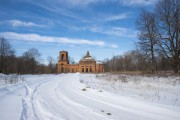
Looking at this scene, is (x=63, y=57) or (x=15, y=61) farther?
(x=63, y=57)

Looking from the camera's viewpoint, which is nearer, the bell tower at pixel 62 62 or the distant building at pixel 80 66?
the distant building at pixel 80 66

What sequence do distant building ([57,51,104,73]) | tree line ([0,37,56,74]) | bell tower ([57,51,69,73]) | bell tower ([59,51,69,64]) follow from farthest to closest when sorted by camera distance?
1. bell tower ([59,51,69,64])
2. bell tower ([57,51,69,73])
3. distant building ([57,51,104,73])
4. tree line ([0,37,56,74])

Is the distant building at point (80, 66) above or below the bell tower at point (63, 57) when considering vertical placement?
below

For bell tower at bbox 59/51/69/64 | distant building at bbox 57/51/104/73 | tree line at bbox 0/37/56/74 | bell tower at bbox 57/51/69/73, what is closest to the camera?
tree line at bbox 0/37/56/74

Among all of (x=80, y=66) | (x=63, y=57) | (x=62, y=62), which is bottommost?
(x=80, y=66)

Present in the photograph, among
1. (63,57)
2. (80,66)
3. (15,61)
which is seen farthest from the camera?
(63,57)

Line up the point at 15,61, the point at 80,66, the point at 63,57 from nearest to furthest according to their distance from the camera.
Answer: the point at 15,61 → the point at 80,66 → the point at 63,57

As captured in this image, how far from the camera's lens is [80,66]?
98938 millimetres

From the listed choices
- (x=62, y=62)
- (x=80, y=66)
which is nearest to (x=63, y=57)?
(x=62, y=62)

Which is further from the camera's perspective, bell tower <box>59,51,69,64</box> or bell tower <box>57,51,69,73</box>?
bell tower <box>59,51,69,64</box>

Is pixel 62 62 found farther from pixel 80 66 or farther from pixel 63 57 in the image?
pixel 80 66

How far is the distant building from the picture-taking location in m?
98.9

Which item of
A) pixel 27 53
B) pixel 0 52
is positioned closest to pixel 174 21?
pixel 0 52

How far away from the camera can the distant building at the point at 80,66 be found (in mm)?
98875
